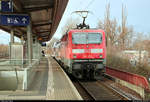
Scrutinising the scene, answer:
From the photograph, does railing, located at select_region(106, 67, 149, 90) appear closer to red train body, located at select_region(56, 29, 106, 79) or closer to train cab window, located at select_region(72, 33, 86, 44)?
red train body, located at select_region(56, 29, 106, 79)

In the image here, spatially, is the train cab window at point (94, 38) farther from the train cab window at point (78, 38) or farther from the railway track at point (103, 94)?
the railway track at point (103, 94)

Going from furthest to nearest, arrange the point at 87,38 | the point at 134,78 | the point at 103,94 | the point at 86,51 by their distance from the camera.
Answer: the point at 87,38
the point at 86,51
the point at 134,78
the point at 103,94

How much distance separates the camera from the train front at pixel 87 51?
38.0 ft

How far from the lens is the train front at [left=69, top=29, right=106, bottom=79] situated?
11570mm

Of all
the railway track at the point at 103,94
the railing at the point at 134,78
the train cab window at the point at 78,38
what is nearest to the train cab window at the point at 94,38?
the train cab window at the point at 78,38

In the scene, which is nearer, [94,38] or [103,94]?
[103,94]

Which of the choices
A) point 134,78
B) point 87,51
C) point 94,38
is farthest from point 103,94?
point 94,38

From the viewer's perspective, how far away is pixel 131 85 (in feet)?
34.6

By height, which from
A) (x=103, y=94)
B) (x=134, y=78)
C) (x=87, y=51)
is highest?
(x=87, y=51)

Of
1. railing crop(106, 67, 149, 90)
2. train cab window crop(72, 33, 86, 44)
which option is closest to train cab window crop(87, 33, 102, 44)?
train cab window crop(72, 33, 86, 44)

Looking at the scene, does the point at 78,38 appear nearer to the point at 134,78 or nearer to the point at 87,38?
the point at 87,38

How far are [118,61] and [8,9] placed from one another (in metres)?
11.4

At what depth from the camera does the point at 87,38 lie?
11.9m

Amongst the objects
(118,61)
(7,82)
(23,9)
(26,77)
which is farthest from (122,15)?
(26,77)
